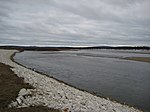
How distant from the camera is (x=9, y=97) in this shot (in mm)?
13531

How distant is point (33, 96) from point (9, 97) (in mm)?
1385

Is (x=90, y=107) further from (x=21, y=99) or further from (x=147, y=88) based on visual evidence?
(x=147, y=88)

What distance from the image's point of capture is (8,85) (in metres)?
16.9

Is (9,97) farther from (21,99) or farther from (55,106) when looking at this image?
(55,106)

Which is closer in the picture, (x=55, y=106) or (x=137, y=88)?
(x=55, y=106)

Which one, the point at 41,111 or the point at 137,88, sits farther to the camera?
the point at 137,88

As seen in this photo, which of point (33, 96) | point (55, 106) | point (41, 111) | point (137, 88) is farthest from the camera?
point (137, 88)

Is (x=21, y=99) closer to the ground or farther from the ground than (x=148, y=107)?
farther from the ground

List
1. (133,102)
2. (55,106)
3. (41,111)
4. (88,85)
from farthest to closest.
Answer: (88,85)
(133,102)
(55,106)
(41,111)

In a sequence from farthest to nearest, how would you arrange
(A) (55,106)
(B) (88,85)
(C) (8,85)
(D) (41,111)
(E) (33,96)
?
1. (B) (88,85)
2. (C) (8,85)
3. (E) (33,96)
4. (A) (55,106)
5. (D) (41,111)

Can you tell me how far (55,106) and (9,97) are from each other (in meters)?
2.70

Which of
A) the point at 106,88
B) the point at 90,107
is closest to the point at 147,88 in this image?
the point at 106,88

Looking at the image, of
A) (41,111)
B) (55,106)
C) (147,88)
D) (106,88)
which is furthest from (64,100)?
(147,88)

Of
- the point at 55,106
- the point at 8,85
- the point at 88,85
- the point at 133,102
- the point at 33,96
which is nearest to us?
the point at 55,106
